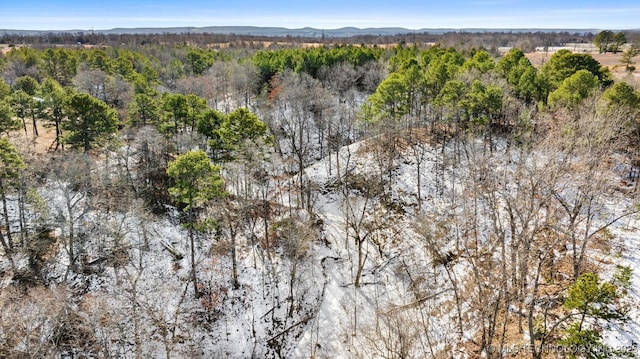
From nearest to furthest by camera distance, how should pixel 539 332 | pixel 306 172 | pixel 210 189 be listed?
pixel 539 332, pixel 210 189, pixel 306 172

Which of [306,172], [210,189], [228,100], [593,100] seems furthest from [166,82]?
[593,100]

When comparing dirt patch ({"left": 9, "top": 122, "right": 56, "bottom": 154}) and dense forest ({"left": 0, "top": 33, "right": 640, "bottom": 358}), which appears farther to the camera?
dirt patch ({"left": 9, "top": 122, "right": 56, "bottom": 154})

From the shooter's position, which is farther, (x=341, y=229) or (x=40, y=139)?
(x=40, y=139)

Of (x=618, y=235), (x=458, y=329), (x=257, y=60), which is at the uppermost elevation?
(x=257, y=60)

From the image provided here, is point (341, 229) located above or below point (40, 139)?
below

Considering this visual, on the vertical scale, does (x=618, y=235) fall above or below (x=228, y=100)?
below

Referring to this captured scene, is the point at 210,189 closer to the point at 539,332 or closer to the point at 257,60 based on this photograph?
the point at 539,332

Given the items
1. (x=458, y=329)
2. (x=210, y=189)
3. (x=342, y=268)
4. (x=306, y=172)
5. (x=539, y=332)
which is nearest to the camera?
(x=539, y=332)

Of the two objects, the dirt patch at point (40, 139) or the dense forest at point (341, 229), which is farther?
the dirt patch at point (40, 139)
